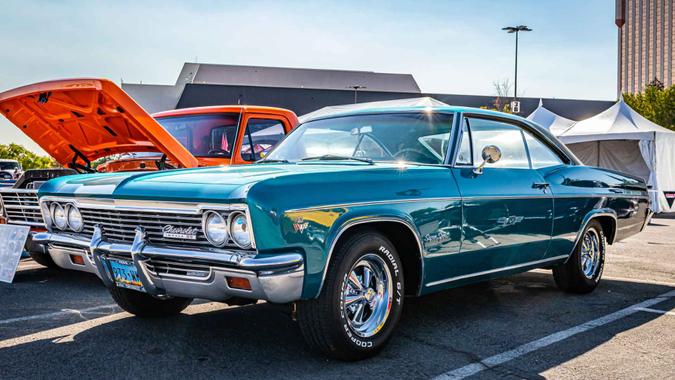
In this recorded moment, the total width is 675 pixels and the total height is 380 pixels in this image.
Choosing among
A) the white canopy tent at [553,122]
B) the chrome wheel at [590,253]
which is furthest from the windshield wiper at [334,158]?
the white canopy tent at [553,122]

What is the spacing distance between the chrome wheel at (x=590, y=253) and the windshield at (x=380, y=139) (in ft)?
6.99

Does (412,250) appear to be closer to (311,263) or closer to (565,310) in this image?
(311,263)

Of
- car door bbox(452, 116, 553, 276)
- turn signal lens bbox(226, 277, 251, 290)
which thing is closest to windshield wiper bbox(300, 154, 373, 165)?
car door bbox(452, 116, 553, 276)

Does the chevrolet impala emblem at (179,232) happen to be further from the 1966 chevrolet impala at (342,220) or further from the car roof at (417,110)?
Answer: the car roof at (417,110)

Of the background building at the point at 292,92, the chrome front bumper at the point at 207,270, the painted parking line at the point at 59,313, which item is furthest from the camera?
the background building at the point at 292,92

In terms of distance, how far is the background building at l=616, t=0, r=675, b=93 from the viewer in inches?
5133

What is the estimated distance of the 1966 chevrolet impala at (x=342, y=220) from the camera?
3.41 meters

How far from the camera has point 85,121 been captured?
21.4 ft

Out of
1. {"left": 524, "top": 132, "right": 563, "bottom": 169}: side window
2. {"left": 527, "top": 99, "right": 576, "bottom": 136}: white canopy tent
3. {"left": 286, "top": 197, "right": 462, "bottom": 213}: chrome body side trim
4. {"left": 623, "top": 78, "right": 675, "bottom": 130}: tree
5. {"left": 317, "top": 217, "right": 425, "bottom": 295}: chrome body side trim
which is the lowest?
{"left": 317, "top": 217, "right": 425, "bottom": 295}: chrome body side trim

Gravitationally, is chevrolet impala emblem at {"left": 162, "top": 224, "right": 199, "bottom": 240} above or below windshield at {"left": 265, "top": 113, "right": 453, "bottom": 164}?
below

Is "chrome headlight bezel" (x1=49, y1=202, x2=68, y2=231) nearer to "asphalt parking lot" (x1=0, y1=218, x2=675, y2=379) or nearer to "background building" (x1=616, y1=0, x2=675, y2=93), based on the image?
"asphalt parking lot" (x1=0, y1=218, x2=675, y2=379)

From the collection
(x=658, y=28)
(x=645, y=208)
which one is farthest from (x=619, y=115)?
(x=658, y=28)

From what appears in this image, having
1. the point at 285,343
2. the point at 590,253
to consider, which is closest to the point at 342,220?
the point at 285,343

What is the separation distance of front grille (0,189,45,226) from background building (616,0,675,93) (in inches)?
5342
